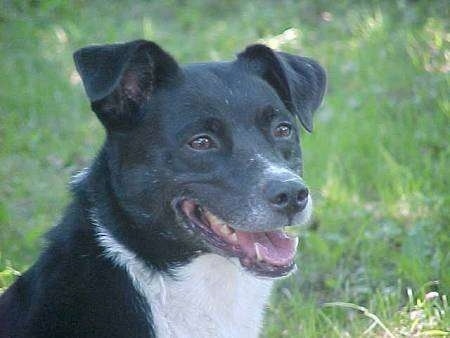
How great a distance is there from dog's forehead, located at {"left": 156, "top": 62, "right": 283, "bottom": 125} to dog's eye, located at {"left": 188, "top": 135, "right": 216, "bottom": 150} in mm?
85

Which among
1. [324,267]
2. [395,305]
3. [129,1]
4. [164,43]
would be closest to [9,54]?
[164,43]

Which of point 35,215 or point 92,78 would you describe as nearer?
point 92,78

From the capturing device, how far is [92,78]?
12.8 feet

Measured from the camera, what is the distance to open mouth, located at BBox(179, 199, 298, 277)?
3.91 metres

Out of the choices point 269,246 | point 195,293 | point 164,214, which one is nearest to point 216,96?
point 164,214

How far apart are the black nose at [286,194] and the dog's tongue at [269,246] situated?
21 centimetres

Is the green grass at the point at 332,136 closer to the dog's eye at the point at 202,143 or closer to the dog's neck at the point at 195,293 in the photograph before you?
the dog's neck at the point at 195,293

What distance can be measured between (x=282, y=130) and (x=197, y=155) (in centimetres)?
44

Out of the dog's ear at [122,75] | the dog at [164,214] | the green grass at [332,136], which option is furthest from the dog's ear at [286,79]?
the green grass at [332,136]

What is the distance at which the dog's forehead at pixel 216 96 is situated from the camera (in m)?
4.02

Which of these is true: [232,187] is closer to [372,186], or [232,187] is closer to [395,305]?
[395,305]

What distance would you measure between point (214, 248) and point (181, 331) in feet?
1.22

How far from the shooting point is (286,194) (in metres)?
3.79

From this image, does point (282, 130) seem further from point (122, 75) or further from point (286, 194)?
point (122, 75)
